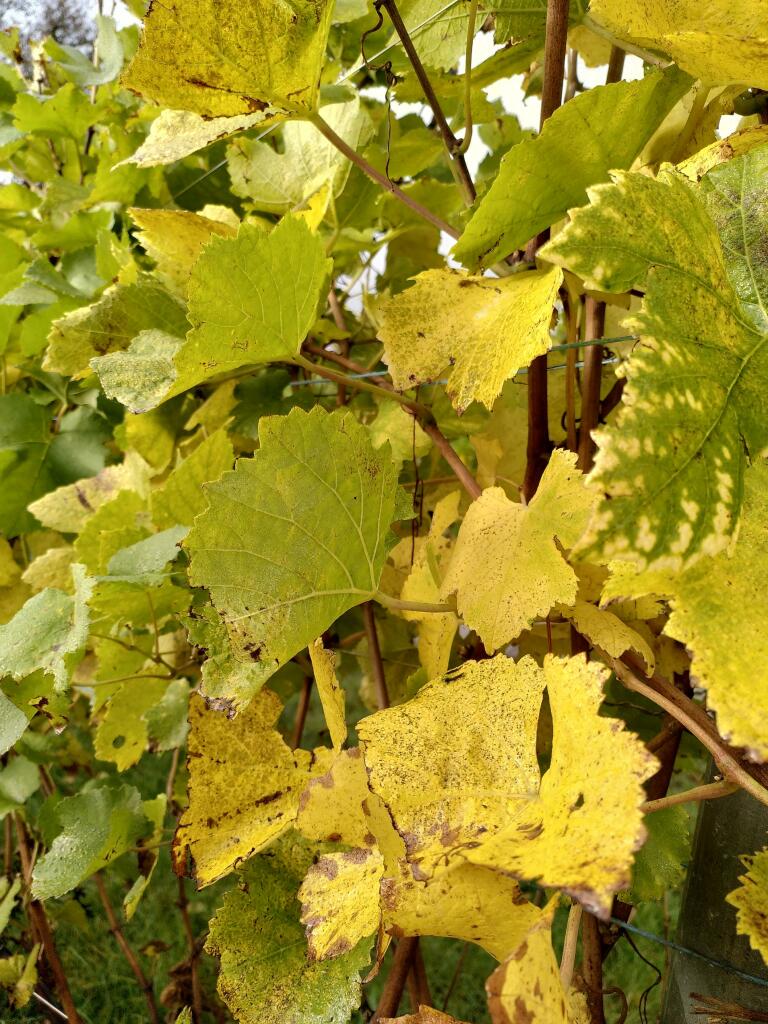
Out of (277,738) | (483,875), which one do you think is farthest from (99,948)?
(483,875)

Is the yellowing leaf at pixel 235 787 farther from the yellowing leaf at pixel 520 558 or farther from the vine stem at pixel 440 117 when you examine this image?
the vine stem at pixel 440 117

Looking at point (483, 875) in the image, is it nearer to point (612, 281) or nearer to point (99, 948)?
point (612, 281)

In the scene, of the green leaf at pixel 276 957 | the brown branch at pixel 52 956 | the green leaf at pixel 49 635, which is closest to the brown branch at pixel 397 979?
the green leaf at pixel 276 957

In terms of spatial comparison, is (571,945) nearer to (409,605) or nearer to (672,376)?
(409,605)

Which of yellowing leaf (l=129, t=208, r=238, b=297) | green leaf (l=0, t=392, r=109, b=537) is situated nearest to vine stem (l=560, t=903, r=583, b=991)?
yellowing leaf (l=129, t=208, r=238, b=297)

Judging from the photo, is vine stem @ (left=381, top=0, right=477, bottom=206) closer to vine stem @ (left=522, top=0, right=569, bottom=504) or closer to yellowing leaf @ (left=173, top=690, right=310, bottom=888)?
vine stem @ (left=522, top=0, right=569, bottom=504)

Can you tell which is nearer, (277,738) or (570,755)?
(570,755)
